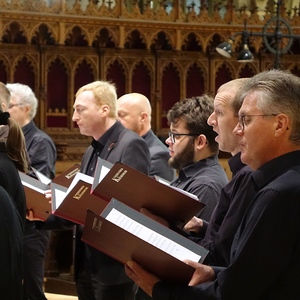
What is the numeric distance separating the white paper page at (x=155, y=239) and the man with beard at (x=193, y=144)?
38.0 inches

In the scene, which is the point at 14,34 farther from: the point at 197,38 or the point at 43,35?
the point at 197,38

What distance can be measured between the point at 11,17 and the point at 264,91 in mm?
5483

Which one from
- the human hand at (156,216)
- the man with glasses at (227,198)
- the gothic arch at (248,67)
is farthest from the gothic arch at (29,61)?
the human hand at (156,216)

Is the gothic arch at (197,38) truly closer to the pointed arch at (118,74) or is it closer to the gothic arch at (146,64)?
the gothic arch at (146,64)

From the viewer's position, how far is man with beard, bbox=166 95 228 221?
3.29 metres

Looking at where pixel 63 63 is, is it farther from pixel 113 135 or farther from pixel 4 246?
pixel 4 246

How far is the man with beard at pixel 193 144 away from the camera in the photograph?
10.8 ft

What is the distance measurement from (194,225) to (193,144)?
51cm

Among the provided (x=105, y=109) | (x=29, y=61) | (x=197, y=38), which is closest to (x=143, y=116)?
(x=105, y=109)

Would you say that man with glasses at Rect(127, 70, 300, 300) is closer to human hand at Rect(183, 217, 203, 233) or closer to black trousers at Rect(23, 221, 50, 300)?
human hand at Rect(183, 217, 203, 233)

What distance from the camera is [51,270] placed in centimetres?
674

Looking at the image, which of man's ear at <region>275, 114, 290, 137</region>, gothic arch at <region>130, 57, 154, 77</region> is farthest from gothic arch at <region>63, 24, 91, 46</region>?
man's ear at <region>275, 114, 290, 137</region>

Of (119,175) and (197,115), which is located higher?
(197,115)

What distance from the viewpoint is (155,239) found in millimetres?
2225
